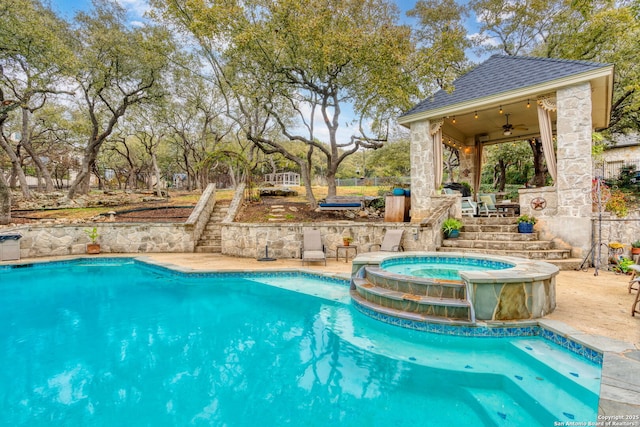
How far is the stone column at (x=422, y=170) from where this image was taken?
10539mm

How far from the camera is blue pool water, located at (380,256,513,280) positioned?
6074 millimetres

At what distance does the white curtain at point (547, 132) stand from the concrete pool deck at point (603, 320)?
9.46ft

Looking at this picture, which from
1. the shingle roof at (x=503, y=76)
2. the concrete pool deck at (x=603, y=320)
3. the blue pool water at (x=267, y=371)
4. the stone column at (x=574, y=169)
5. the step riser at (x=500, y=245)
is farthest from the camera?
the shingle roof at (x=503, y=76)

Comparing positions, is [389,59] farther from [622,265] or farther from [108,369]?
[108,369]

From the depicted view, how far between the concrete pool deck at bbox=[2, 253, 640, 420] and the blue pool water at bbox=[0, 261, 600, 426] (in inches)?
13.2

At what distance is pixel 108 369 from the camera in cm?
359

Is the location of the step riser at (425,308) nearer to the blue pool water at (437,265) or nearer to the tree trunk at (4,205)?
the blue pool water at (437,265)

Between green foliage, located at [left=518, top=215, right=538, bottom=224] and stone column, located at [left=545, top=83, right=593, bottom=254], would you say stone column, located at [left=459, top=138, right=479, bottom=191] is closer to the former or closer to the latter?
green foliage, located at [left=518, top=215, right=538, bottom=224]

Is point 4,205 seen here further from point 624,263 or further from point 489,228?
point 624,263

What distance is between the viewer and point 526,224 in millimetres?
8383

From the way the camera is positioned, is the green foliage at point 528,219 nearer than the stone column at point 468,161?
Yes

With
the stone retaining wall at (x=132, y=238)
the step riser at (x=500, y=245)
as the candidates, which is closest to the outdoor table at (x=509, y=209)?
the step riser at (x=500, y=245)

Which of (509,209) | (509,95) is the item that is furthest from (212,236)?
(509,209)

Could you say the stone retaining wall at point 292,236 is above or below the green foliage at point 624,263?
above
